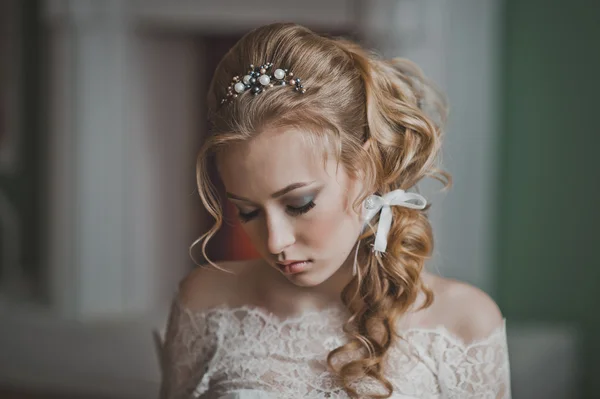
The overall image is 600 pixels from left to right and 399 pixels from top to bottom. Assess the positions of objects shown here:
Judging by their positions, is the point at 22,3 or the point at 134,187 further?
the point at 22,3

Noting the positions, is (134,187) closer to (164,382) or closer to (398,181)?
(164,382)

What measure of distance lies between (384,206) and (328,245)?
134mm

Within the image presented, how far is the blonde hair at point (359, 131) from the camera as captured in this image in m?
1.17

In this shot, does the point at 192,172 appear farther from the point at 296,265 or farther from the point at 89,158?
the point at 296,265

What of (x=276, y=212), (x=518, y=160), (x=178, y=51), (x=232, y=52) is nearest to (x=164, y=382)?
(x=276, y=212)

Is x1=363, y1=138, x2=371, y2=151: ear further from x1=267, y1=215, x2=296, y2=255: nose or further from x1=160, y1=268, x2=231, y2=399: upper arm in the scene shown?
x1=160, y1=268, x2=231, y2=399: upper arm

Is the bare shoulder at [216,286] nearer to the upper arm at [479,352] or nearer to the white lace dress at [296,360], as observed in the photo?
the white lace dress at [296,360]

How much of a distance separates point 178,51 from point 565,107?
2.17m

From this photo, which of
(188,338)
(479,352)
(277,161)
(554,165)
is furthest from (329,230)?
(554,165)

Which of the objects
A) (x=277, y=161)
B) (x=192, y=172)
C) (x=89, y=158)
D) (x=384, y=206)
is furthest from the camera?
(x=192, y=172)

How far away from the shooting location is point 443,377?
4.24ft

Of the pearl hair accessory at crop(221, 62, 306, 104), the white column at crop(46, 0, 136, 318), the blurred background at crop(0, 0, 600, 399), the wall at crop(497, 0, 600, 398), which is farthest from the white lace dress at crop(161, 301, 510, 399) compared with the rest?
the white column at crop(46, 0, 136, 318)

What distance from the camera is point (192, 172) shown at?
411cm

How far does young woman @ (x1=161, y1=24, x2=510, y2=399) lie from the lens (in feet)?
3.81
